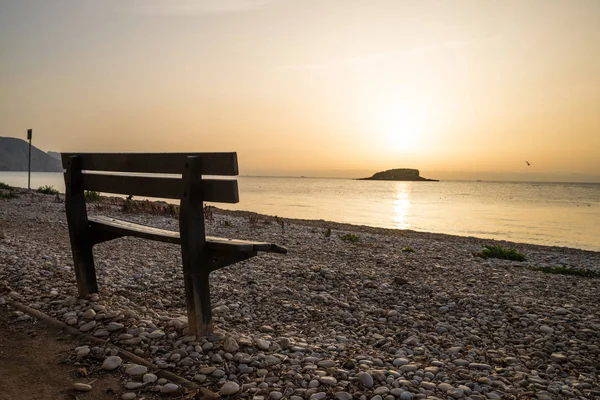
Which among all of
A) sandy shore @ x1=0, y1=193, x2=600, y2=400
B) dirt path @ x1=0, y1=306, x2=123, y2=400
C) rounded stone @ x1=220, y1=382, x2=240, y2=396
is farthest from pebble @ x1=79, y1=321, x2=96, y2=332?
rounded stone @ x1=220, y1=382, x2=240, y2=396

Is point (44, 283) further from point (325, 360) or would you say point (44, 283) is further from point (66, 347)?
point (325, 360)

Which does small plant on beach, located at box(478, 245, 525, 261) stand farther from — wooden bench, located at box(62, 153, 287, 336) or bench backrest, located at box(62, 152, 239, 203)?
bench backrest, located at box(62, 152, 239, 203)

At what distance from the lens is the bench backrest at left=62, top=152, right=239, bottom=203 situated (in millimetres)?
4024

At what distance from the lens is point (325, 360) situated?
4.19 metres

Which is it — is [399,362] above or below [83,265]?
below

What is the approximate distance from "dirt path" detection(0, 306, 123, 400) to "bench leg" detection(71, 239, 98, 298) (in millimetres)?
807

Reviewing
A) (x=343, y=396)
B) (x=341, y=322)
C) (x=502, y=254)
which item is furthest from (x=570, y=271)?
(x=343, y=396)

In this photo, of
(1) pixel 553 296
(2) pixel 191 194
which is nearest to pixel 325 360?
(2) pixel 191 194

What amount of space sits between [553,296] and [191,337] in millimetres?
6584

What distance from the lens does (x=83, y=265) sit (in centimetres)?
553

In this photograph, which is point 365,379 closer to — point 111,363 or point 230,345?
point 230,345

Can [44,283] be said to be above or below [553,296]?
above

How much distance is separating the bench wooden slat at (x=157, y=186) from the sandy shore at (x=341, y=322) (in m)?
1.42

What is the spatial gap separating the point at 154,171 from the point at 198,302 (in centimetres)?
141
